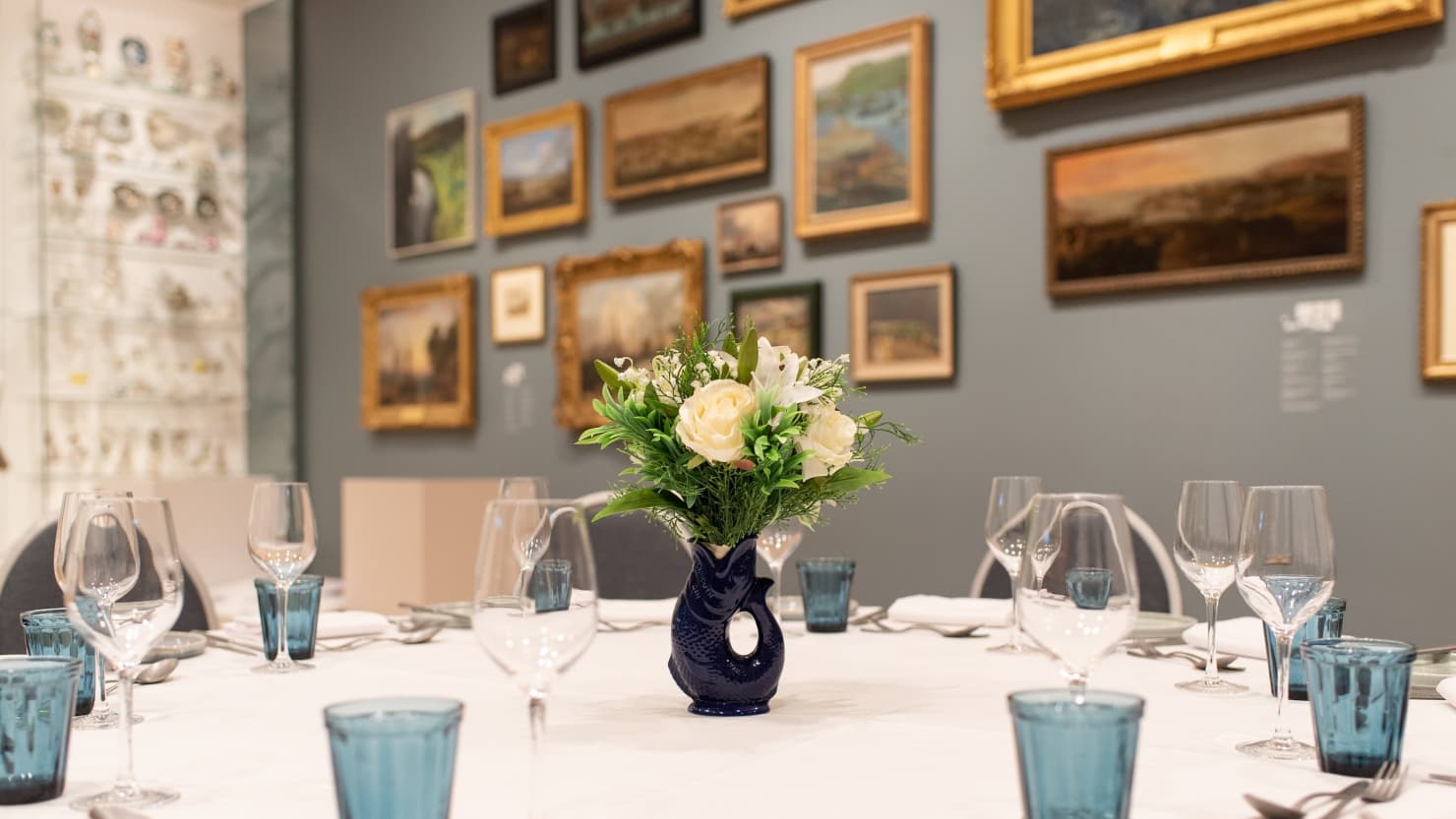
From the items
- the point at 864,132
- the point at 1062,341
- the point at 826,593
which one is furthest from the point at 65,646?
the point at 864,132

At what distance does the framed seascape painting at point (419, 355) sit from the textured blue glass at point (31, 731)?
4715mm

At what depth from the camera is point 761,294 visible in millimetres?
4699

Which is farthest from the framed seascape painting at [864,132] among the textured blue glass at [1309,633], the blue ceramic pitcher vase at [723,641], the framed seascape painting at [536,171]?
the blue ceramic pitcher vase at [723,641]

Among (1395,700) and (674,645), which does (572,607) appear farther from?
(1395,700)

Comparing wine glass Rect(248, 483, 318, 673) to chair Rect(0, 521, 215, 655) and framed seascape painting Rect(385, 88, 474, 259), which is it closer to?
chair Rect(0, 521, 215, 655)

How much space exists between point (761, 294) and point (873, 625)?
2450 millimetres

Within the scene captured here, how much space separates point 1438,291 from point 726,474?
7.97ft

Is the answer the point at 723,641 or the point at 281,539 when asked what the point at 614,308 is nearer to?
the point at 281,539

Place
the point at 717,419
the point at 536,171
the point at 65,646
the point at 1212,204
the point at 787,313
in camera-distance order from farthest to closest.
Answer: the point at 536,171, the point at 787,313, the point at 1212,204, the point at 65,646, the point at 717,419

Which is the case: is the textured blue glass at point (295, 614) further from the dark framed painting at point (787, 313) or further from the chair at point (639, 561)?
the dark framed painting at point (787, 313)

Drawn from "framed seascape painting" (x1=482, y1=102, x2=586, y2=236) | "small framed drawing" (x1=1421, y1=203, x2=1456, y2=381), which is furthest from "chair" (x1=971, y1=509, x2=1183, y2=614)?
"framed seascape painting" (x1=482, y1=102, x2=586, y2=236)

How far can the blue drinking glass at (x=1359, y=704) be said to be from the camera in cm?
122

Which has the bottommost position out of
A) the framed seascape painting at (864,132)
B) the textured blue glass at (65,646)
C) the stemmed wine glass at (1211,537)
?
the textured blue glass at (65,646)

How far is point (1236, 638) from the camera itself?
200 centimetres
